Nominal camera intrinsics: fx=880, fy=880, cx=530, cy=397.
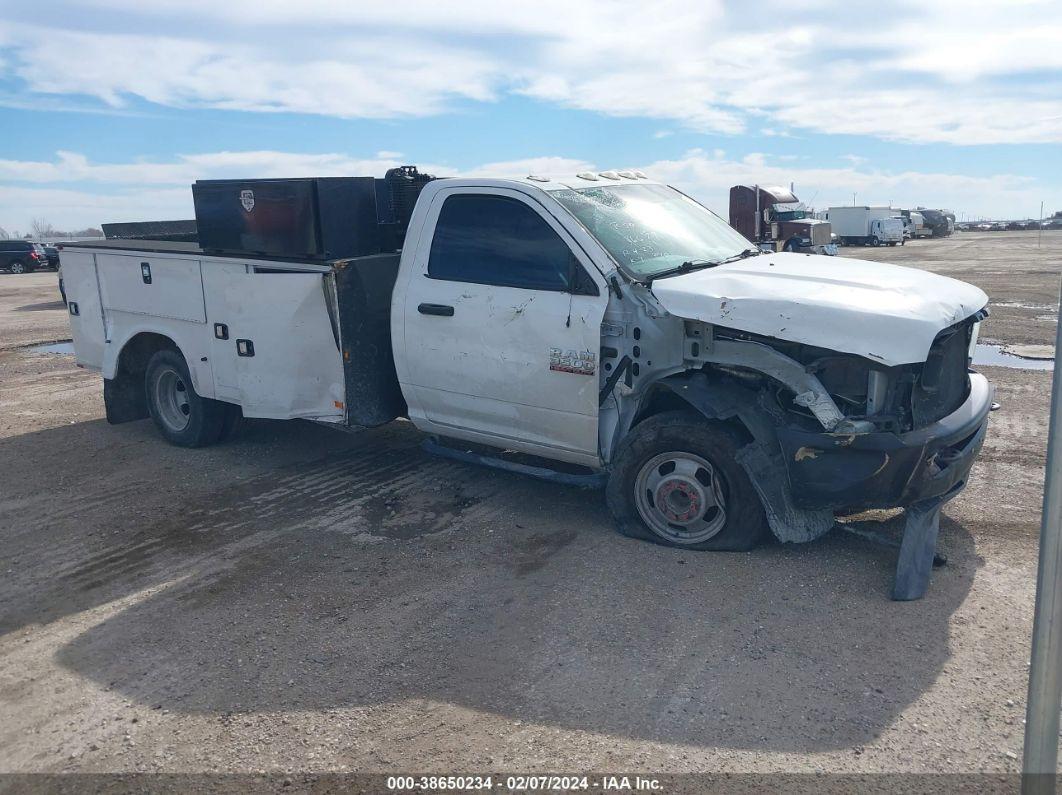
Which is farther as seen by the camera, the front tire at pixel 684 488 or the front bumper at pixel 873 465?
the front tire at pixel 684 488

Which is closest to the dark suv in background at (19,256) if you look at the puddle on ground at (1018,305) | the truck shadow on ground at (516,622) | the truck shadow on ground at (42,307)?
the truck shadow on ground at (42,307)

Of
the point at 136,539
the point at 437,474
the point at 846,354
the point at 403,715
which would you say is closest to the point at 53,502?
the point at 136,539

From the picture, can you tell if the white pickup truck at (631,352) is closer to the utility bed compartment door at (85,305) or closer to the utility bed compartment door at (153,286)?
the utility bed compartment door at (153,286)

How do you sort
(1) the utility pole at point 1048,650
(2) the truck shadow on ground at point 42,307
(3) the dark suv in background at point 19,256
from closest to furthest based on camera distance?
(1) the utility pole at point 1048,650 → (2) the truck shadow on ground at point 42,307 → (3) the dark suv in background at point 19,256

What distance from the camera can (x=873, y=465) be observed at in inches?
171

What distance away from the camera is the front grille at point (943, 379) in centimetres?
453

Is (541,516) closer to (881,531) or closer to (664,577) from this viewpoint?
(664,577)

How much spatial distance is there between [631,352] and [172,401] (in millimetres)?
4536

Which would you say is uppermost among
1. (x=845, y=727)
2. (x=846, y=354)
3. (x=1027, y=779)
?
(x=846, y=354)

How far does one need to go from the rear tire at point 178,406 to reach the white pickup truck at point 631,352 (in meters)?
0.35

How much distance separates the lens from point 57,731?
11.6ft

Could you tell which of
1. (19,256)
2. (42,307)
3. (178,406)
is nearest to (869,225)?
(19,256)

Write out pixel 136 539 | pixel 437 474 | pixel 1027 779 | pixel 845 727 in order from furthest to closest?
pixel 437 474
pixel 136 539
pixel 845 727
pixel 1027 779

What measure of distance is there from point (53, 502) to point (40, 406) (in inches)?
141
